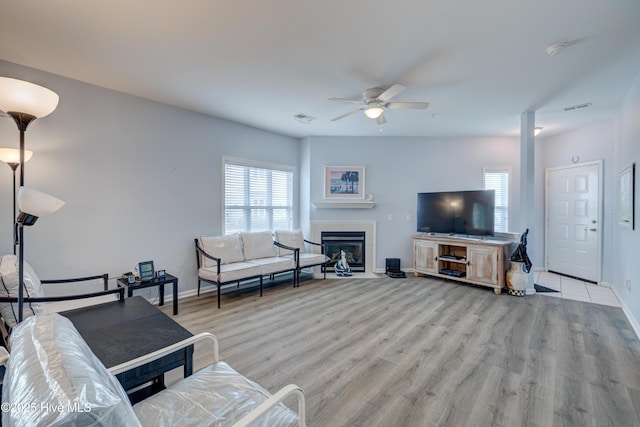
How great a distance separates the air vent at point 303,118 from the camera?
14.1 ft

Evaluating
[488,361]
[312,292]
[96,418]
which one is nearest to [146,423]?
[96,418]

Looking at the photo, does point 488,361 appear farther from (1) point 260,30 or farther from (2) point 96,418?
(1) point 260,30

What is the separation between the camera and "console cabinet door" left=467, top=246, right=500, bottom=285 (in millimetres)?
4328

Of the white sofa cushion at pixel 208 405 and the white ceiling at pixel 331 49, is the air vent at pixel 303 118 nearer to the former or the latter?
the white ceiling at pixel 331 49

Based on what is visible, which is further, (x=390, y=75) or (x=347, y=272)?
(x=347, y=272)

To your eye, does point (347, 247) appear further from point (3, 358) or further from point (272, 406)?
point (3, 358)

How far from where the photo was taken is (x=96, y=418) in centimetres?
68

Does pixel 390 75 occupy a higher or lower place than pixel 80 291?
higher

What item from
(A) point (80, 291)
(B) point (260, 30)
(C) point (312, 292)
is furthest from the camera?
(C) point (312, 292)

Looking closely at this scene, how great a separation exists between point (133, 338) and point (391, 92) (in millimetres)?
2954

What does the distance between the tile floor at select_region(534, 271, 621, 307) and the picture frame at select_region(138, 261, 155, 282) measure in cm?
541

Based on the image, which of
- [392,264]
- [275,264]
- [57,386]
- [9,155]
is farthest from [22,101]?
[392,264]

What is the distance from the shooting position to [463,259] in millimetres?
4805

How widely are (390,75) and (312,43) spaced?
0.97 metres
